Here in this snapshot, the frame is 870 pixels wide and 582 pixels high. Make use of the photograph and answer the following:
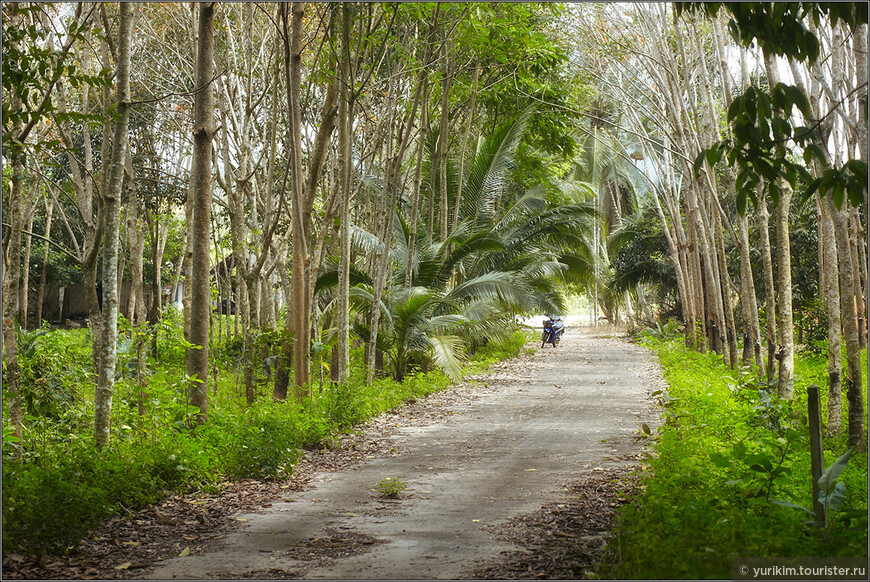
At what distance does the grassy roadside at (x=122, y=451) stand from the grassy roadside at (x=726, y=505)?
3409mm

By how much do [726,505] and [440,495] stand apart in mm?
2420

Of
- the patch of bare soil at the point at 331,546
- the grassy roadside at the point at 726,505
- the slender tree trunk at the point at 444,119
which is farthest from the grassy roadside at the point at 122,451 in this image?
the slender tree trunk at the point at 444,119

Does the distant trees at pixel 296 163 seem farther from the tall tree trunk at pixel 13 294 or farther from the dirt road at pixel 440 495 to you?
the dirt road at pixel 440 495

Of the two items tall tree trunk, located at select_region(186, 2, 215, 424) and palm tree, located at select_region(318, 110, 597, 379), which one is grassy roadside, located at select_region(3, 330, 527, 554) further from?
palm tree, located at select_region(318, 110, 597, 379)

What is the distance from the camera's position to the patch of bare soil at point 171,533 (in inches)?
181

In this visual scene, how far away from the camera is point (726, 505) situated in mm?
4949

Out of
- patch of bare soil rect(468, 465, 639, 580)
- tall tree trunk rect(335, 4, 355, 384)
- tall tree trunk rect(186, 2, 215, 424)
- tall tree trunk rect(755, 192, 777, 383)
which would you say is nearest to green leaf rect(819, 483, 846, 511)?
patch of bare soil rect(468, 465, 639, 580)

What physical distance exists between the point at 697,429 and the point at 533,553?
3873mm

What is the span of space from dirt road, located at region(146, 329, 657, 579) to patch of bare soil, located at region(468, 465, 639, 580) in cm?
12

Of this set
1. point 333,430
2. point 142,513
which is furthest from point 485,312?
point 142,513

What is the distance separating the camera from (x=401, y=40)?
12.4 metres

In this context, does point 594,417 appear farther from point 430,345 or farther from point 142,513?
point 142,513

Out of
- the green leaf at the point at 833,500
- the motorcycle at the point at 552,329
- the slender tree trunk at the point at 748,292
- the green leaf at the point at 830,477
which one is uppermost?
the slender tree trunk at the point at 748,292

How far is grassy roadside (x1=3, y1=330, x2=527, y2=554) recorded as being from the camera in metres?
4.98
